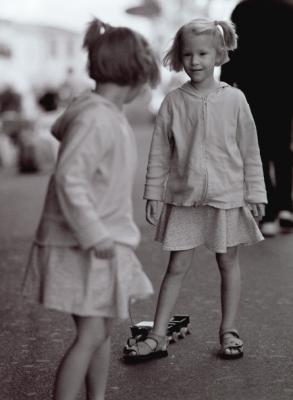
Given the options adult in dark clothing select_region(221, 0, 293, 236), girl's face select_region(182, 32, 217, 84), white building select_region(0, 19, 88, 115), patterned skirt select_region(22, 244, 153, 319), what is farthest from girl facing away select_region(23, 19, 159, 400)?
white building select_region(0, 19, 88, 115)

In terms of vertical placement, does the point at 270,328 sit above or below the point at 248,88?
below

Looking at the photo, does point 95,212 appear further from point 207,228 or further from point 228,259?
point 228,259

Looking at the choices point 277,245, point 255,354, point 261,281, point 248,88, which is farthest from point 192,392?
point 248,88

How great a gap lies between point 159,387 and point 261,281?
2034mm

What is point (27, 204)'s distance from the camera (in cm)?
1018

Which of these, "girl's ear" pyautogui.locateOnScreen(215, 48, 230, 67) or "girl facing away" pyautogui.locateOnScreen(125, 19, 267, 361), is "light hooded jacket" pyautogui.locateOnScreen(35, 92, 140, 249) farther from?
"girl's ear" pyautogui.locateOnScreen(215, 48, 230, 67)

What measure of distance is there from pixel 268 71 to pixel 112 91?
411 centimetres

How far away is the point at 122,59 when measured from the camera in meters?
2.82

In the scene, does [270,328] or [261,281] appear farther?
[261,281]

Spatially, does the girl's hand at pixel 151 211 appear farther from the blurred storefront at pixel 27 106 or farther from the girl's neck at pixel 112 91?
the girl's neck at pixel 112 91

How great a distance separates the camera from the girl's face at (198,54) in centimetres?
369

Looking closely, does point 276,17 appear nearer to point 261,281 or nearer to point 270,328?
point 261,281

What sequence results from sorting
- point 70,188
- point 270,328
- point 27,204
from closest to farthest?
1. point 70,188
2. point 270,328
3. point 27,204

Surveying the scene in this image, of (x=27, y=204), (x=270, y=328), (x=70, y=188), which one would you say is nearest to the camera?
(x=70, y=188)
